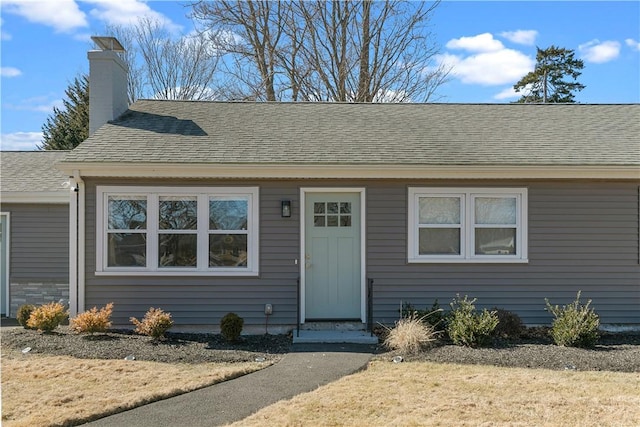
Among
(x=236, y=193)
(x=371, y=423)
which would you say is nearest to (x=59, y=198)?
(x=236, y=193)

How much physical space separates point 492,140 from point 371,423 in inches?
251

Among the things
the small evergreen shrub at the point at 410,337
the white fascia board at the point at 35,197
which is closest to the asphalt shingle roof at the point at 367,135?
the white fascia board at the point at 35,197

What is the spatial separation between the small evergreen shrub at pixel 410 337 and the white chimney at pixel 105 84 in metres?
6.87

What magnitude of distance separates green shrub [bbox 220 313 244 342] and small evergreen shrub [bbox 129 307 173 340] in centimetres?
83

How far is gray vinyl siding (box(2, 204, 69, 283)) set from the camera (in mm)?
10297

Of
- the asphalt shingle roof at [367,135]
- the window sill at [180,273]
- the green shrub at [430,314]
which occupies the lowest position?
the green shrub at [430,314]

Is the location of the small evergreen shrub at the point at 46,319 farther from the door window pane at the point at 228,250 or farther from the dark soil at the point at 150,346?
the door window pane at the point at 228,250

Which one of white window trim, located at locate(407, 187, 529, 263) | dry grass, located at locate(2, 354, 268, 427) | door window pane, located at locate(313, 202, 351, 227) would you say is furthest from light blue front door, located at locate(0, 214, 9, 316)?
white window trim, located at locate(407, 187, 529, 263)

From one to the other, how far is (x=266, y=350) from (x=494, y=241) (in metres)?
4.24

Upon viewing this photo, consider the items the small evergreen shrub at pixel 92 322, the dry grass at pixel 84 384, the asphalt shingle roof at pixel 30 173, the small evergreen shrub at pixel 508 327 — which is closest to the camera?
the dry grass at pixel 84 384

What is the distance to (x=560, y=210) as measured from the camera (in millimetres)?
8492

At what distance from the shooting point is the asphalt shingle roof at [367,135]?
27.0 feet

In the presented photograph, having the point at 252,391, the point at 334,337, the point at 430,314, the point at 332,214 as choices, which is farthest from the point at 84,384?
the point at 430,314

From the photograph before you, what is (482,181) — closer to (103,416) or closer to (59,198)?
(103,416)
